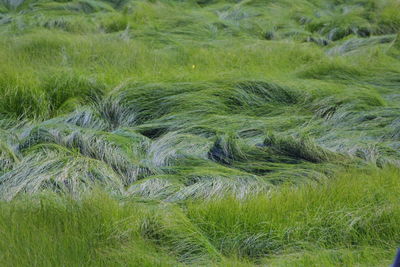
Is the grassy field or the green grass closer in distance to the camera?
the green grass

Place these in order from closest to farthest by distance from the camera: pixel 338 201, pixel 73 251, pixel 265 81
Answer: pixel 73 251
pixel 338 201
pixel 265 81

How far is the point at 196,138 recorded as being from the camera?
443 centimetres

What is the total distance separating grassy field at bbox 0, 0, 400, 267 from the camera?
2977 mm

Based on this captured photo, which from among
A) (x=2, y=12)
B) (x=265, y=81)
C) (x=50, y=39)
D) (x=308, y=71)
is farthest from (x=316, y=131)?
(x=2, y=12)

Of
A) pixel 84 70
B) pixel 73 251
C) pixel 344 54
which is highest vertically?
pixel 73 251

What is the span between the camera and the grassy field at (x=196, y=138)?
9.77 feet

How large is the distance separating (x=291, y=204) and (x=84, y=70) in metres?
2.84

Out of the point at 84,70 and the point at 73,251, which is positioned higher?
the point at 73,251

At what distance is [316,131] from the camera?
4.68 meters

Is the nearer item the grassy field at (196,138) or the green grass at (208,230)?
the green grass at (208,230)

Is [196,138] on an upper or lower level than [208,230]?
lower

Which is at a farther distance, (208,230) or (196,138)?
(196,138)

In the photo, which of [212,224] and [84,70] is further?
[84,70]

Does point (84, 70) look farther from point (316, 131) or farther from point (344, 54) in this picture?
point (344, 54)
